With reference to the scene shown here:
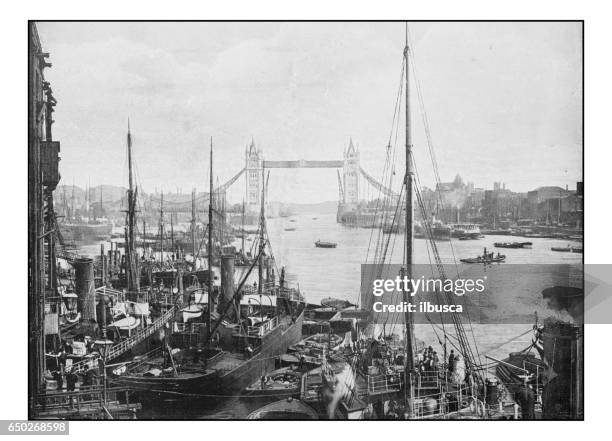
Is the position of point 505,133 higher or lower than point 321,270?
higher

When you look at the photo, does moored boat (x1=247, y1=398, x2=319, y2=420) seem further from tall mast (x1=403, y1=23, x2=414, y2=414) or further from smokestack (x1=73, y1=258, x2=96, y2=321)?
smokestack (x1=73, y1=258, x2=96, y2=321)

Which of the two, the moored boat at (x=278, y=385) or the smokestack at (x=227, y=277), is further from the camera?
the smokestack at (x=227, y=277)

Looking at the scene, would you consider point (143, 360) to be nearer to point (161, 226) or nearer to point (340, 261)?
point (161, 226)

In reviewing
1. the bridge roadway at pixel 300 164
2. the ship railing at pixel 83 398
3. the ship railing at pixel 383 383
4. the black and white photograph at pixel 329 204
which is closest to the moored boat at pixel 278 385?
the black and white photograph at pixel 329 204

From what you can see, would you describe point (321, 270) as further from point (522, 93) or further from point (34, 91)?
point (34, 91)

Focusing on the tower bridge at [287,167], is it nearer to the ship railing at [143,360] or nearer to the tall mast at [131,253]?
the tall mast at [131,253]

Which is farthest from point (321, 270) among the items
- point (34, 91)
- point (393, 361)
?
point (34, 91)
